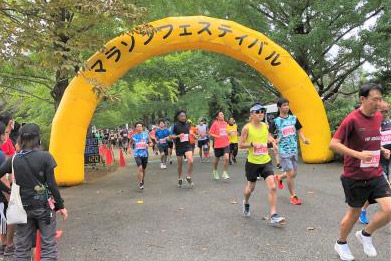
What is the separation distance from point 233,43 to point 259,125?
591 cm

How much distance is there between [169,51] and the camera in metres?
11.8

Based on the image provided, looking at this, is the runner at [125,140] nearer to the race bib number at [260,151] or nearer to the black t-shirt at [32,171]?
the race bib number at [260,151]

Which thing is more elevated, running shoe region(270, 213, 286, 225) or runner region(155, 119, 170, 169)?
runner region(155, 119, 170, 169)

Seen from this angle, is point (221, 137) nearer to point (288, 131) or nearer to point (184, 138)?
point (184, 138)

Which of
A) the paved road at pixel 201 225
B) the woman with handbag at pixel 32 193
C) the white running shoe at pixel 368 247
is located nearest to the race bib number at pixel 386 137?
the paved road at pixel 201 225

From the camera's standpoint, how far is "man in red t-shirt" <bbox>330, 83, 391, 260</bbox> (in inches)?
163

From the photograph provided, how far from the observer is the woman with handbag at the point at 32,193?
153 inches

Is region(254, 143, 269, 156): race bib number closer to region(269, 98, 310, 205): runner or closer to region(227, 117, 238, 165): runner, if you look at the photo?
region(269, 98, 310, 205): runner

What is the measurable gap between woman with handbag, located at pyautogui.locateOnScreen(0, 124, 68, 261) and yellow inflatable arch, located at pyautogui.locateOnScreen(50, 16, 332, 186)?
6.71 m

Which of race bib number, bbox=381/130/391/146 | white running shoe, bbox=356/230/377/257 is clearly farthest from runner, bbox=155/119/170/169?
white running shoe, bbox=356/230/377/257

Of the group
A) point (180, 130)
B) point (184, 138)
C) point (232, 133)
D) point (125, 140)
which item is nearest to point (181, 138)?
point (184, 138)

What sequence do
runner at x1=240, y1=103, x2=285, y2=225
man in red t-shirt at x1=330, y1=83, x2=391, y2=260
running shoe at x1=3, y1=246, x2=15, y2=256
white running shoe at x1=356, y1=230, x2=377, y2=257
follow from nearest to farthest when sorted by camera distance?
man in red t-shirt at x1=330, y1=83, x2=391, y2=260, white running shoe at x1=356, y1=230, x2=377, y2=257, running shoe at x1=3, y1=246, x2=15, y2=256, runner at x1=240, y1=103, x2=285, y2=225

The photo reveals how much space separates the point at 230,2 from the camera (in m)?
15.3

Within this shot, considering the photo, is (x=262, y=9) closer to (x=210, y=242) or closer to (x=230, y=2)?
(x=230, y=2)
